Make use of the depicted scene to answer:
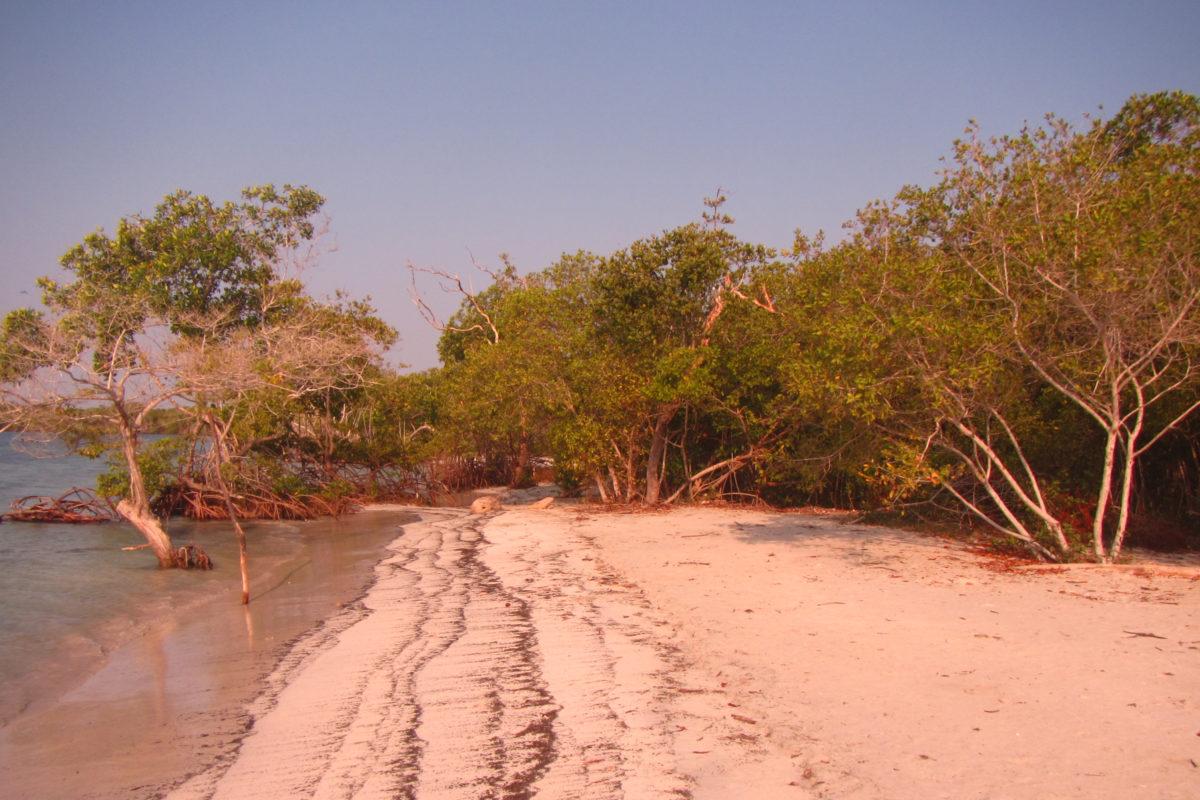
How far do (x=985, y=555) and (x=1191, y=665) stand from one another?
492 centimetres

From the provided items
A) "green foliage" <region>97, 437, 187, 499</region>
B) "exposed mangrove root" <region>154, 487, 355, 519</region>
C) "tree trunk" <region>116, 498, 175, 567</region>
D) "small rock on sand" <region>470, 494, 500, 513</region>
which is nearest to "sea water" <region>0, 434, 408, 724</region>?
"tree trunk" <region>116, 498, 175, 567</region>

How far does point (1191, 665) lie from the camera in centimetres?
544

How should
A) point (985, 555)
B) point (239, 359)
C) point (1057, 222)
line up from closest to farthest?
point (1057, 222), point (985, 555), point (239, 359)

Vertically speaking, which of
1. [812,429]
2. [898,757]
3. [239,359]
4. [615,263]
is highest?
[615,263]

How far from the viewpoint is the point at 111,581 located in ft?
40.2

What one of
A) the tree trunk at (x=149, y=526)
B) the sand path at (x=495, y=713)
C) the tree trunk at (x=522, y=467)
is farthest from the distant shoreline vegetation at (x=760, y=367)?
the sand path at (x=495, y=713)

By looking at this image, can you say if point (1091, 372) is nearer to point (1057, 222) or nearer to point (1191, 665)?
point (1057, 222)

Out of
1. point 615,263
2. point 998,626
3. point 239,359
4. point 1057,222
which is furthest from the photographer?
point 615,263

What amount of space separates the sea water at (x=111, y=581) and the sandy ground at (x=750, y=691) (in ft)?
7.79

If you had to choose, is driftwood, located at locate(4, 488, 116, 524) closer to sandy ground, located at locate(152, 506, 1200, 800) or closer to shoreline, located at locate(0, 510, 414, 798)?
shoreline, located at locate(0, 510, 414, 798)

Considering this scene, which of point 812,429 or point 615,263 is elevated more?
point 615,263

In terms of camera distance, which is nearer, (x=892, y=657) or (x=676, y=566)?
(x=892, y=657)

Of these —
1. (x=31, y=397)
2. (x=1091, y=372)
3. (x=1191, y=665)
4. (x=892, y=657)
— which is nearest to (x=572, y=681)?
(x=892, y=657)

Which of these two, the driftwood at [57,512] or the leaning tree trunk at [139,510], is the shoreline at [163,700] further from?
the driftwood at [57,512]
